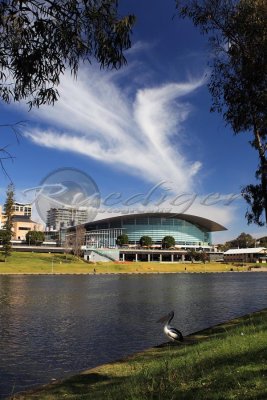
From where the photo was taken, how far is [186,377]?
34.9 ft

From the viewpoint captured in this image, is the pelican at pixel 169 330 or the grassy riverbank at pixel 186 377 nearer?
the grassy riverbank at pixel 186 377

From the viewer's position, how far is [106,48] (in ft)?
31.6

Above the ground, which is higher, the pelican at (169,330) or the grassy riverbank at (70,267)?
the grassy riverbank at (70,267)

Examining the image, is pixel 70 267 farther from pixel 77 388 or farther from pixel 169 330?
pixel 77 388

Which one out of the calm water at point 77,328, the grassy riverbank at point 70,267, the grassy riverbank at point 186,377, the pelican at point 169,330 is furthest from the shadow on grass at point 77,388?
the grassy riverbank at point 70,267

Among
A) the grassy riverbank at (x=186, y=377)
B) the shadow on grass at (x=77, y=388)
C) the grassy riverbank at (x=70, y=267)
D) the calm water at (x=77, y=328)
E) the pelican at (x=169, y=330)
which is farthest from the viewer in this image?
the grassy riverbank at (x=70, y=267)

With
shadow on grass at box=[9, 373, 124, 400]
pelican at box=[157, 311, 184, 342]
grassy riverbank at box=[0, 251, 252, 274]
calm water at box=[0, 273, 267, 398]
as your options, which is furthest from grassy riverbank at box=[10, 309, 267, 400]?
grassy riverbank at box=[0, 251, 252, 274]

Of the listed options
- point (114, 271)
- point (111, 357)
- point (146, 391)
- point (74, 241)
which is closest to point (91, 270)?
point (114, 271)

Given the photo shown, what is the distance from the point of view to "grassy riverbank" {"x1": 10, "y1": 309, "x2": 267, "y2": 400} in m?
9.05

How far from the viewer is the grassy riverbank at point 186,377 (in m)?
9.05

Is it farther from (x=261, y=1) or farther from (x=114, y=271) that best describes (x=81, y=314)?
(x=114, y=271)

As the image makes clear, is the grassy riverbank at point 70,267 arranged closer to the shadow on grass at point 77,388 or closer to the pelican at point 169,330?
the pelican at point 169,330

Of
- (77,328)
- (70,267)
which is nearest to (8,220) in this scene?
(70,267)

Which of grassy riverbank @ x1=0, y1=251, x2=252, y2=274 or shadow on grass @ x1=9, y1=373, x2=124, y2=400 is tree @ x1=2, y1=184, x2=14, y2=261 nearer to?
grassy riverbank @ x1=0, y1=251, x2=252, y2=274
